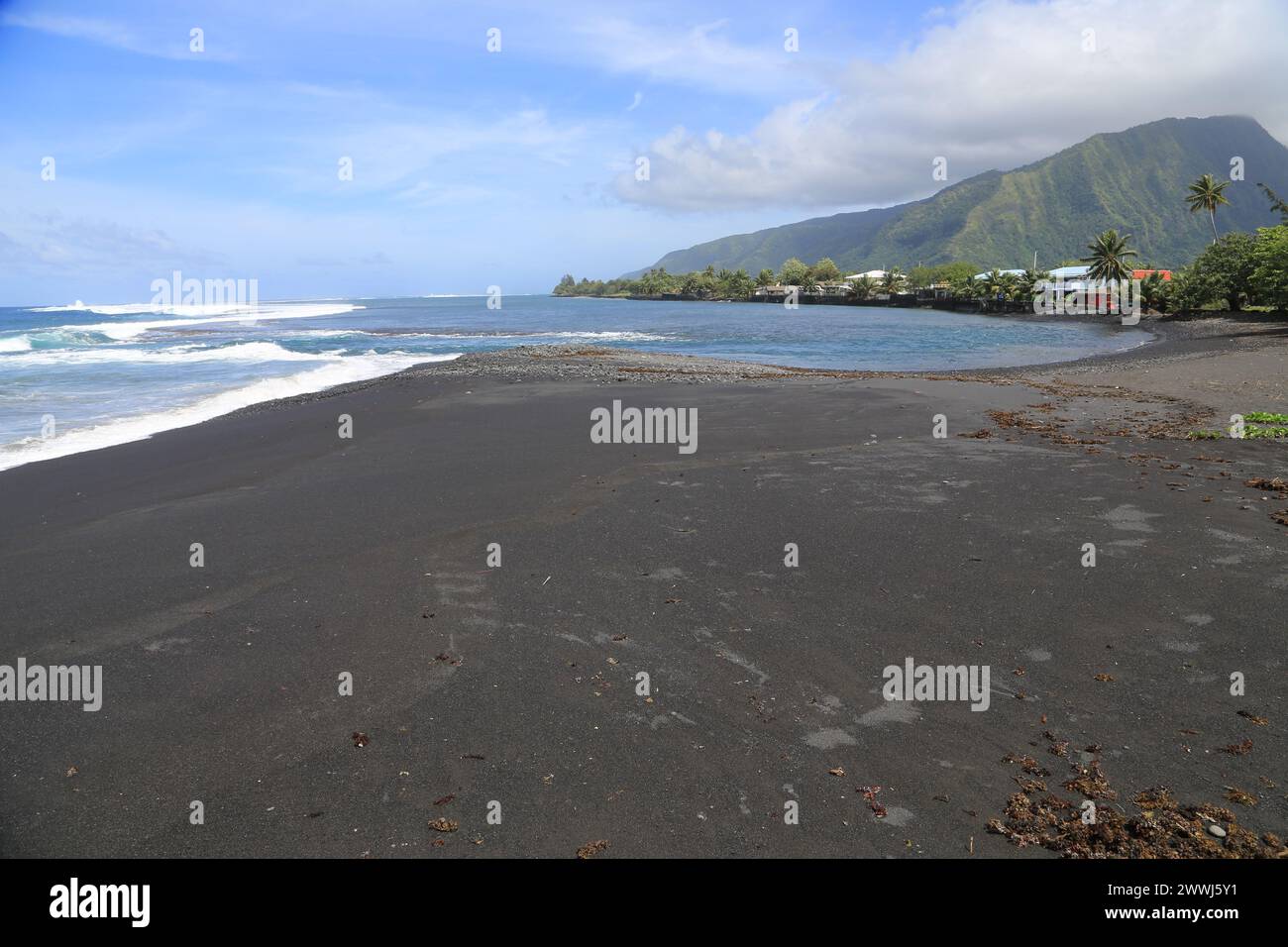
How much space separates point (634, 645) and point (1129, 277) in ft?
330

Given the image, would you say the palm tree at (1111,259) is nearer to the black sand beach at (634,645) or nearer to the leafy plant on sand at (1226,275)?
the leafy plant on sand at (1226,275)

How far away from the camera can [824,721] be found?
5082 millimetres

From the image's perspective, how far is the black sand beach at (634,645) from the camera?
13.9 ft

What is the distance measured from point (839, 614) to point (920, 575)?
1288mm

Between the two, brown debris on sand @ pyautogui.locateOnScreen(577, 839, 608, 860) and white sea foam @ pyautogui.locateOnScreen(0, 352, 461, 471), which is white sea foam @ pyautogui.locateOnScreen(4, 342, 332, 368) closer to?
white sea foam @ pyautogui.locateOnScreen(0, 352, 461, 471)

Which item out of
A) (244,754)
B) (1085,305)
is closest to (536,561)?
(244,754)

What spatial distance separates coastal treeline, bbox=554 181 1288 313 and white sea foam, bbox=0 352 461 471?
Answer: 164ft

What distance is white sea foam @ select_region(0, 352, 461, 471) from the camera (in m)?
14.8

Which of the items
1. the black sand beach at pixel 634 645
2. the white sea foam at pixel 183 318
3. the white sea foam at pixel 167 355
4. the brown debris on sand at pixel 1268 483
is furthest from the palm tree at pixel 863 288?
the brown debris on sand at pixel 1268 483

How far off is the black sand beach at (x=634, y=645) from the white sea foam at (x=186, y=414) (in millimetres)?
2047

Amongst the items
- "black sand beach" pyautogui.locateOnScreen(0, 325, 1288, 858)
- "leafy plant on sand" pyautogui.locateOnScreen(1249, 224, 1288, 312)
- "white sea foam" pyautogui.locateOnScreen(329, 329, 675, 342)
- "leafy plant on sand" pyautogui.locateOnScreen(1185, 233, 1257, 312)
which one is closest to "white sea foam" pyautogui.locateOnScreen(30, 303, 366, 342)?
"white sea foam" pyautogui.locateOnScreen(329, 329, 675, 342)

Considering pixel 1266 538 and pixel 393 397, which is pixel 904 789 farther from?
Result: pixel 393 397

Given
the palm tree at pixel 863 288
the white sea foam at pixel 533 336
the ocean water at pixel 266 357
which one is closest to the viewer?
the ocean water at pixel 266 357

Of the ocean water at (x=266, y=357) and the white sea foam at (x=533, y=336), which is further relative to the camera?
the white sea foam at (x=533, y=336)
